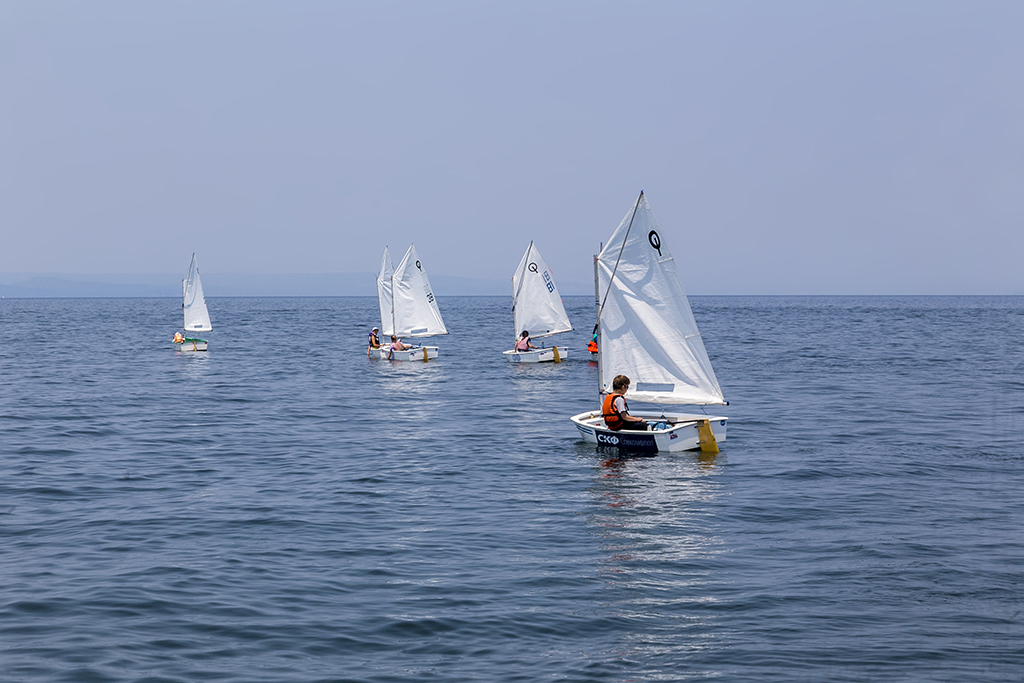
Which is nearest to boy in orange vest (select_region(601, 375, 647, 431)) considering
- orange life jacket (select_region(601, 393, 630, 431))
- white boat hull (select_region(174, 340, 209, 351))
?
orange life jacket (select_region(601, 393, 630, 431))

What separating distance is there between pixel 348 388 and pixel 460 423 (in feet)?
47.5

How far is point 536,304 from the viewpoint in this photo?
5994cm

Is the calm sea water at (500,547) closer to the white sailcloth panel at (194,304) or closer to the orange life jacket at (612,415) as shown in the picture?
the orange life jacket at (612,415)

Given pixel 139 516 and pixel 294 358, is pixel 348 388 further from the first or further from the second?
pixel 139 516

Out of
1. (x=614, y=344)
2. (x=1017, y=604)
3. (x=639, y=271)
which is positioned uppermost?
(x=639, y=271)

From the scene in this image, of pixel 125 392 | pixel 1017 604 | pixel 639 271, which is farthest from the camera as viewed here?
pixel 125 392

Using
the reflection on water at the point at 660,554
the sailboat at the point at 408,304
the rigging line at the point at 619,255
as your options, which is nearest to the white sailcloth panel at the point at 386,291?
the sailboat at the point at 408,304

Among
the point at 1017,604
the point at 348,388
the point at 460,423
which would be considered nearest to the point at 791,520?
the point at 1017,604

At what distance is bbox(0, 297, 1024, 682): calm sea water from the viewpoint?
12.6m

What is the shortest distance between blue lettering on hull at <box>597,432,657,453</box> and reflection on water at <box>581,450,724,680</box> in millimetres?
436

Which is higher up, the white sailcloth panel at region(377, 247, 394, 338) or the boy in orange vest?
the white sailcloth panel at region(377, 247, 394, 338)

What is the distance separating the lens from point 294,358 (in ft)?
228

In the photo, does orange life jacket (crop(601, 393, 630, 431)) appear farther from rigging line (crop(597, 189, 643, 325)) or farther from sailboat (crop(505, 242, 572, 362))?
sailboat (crop(505, 242, 572, 362))

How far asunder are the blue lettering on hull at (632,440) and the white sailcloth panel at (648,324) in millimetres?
2138
